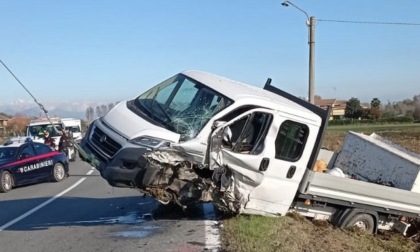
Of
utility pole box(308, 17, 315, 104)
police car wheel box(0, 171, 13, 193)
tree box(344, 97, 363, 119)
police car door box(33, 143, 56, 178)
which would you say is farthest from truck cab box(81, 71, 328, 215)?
tree box(344, 97, 363, 119)

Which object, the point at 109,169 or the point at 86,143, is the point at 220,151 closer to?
the point at 109,169

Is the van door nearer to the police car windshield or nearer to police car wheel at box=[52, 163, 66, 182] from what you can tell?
the police car windshield

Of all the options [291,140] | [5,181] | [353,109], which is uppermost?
[291,140]

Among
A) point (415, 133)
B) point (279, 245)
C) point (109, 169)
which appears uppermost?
point (109, 169)

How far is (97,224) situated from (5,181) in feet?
23.4

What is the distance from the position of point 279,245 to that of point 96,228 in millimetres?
3333

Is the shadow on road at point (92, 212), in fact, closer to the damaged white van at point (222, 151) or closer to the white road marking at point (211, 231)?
the white road marking at point (211, 231)

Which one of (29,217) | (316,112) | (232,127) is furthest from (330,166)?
(29,217)

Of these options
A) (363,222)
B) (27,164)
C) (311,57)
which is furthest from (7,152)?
(311,57)

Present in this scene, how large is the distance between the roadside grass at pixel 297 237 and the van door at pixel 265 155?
1.12 ft

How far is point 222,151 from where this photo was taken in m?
7.61

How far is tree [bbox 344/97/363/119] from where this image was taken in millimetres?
84438

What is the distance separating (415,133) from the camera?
1499 inches

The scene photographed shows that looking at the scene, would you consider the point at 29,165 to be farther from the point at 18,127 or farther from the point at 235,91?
the point at 18,127
